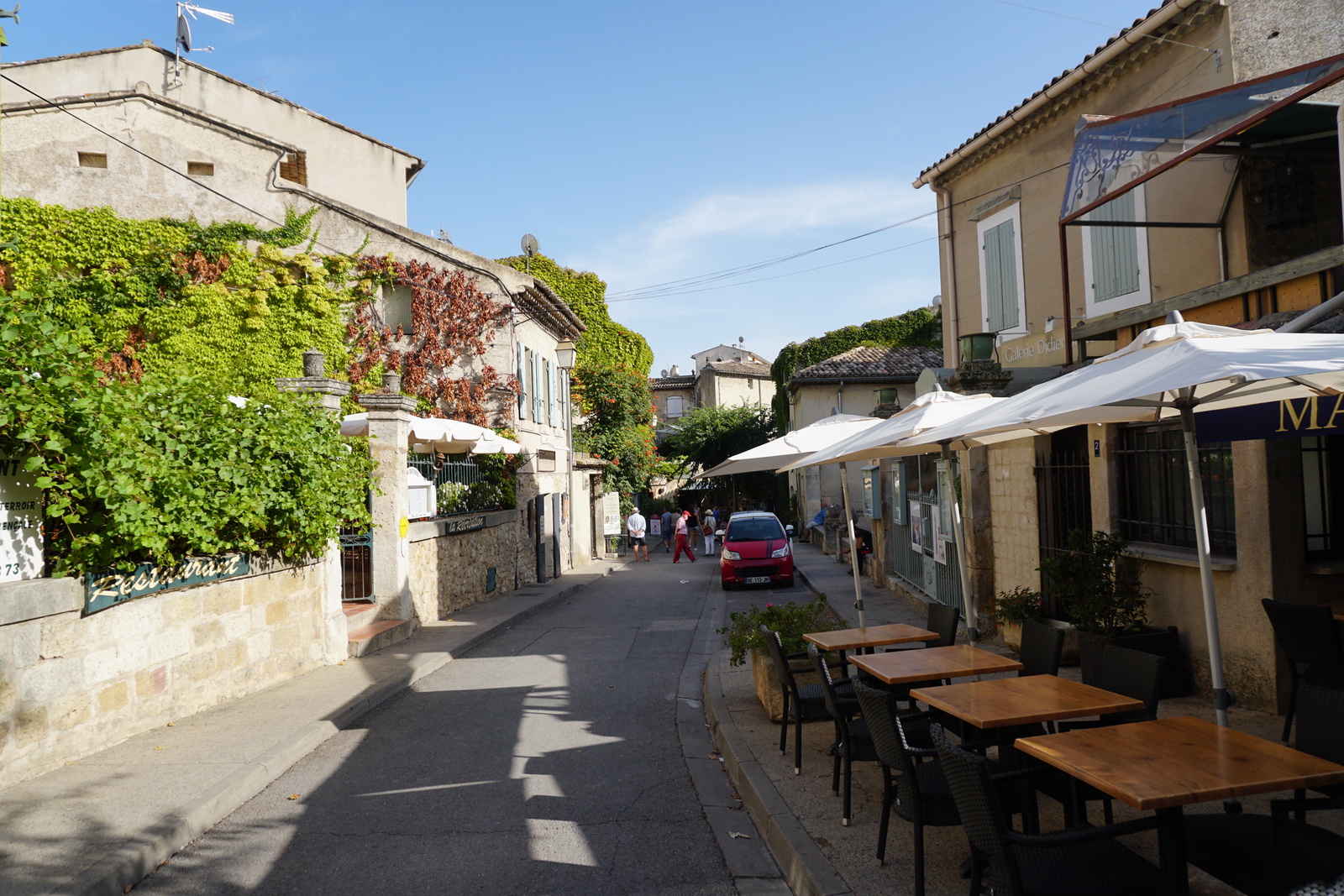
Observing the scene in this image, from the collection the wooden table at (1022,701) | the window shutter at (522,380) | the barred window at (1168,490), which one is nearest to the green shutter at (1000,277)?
the barred window at (1168,490)

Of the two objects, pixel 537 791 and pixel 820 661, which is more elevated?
pixel 820 661

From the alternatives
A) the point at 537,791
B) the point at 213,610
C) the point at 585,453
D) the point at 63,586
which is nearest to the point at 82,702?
the point at 63,586

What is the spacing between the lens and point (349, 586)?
1306 centimetres

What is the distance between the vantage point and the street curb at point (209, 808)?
4.36 metres

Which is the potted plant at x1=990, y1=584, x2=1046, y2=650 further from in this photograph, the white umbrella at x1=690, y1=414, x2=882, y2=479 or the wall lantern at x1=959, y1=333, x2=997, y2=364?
the wall lantern at x1=959, y1=333, x2=997, y2=364

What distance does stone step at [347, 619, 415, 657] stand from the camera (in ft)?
35.3

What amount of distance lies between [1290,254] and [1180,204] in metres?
1.21

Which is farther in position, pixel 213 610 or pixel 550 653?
pixel 550 653

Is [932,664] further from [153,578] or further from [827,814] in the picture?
[153,578]

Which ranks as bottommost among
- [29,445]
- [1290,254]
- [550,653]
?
[550,653]

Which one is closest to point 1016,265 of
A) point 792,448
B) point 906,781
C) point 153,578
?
point 792,448

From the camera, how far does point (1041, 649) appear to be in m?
5.54

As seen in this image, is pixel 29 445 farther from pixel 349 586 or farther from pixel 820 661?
pixel 349 586

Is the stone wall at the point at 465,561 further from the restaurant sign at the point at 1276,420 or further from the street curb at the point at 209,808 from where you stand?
the restaurant sign at the point at 1276,420
